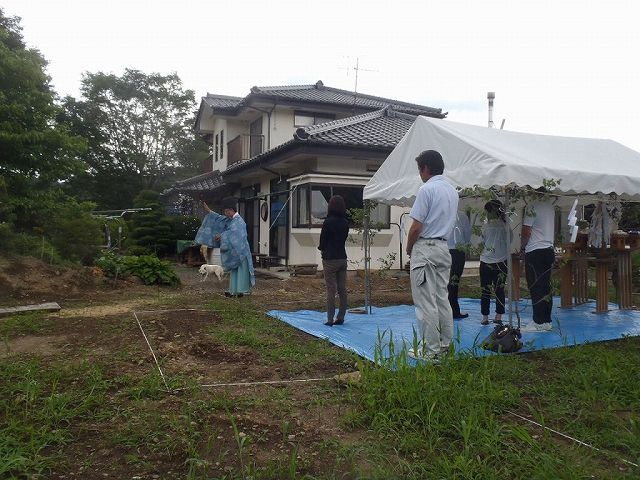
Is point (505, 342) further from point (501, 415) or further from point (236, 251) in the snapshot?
point (236, 251)

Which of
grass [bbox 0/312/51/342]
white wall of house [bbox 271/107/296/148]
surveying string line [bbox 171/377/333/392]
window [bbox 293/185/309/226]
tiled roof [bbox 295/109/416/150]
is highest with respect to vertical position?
white wall of house [bbox 271/107/296/148]

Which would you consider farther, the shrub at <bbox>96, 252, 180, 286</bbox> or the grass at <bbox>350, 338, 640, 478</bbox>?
the shrub at <bbox>96, 252, 180, 286</bbox>

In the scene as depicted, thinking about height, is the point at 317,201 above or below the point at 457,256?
above

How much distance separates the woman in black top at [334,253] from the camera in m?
5.85

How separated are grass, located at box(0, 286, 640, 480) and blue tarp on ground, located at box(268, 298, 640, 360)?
736 mm

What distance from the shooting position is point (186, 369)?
3953 mm

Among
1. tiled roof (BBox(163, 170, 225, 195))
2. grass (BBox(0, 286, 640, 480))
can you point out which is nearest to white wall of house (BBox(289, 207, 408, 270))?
tiled roof (BBox(163, 170, 225, 195))

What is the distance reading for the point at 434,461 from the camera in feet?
8.00

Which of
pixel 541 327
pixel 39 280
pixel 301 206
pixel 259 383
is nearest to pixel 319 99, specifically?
pixel 301 206

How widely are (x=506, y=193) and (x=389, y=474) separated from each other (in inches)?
119

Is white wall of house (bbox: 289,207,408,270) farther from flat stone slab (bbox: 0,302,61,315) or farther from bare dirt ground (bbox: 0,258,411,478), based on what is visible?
flat stone slab (bbox: 0,302,61,315)

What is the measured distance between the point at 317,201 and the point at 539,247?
21.8ft

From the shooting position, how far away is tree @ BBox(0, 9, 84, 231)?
28.6ft

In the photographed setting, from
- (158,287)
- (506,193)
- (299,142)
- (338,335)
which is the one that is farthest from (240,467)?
(299,142)
